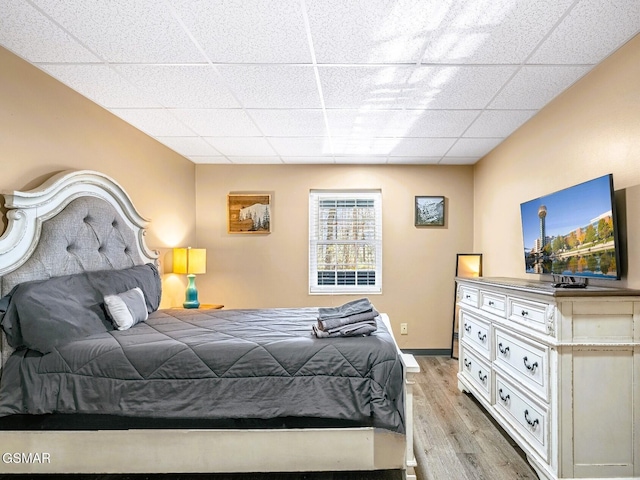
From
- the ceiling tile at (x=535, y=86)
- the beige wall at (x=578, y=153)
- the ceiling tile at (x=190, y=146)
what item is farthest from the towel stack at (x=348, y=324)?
the ceiling tile at (x=190, y=146)

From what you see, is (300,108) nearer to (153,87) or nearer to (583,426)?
(153,87)

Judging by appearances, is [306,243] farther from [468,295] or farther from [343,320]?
[343,320]

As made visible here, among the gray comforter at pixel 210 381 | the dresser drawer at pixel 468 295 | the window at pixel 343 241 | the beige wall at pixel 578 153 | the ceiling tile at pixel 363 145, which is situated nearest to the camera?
the gray comforter at pixel 210 381

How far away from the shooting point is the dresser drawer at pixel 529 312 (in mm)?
2129

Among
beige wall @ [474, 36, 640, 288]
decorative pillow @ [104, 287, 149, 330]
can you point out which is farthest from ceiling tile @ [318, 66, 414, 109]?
decorative pillow @ [104, 287, 149, 330]

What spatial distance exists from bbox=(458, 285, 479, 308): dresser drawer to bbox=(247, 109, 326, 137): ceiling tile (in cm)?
187

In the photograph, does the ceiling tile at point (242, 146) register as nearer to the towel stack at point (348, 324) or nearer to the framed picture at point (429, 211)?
the framed picture at point (429, 211)

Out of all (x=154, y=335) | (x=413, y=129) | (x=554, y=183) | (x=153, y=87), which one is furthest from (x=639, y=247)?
(x=153, y=87)

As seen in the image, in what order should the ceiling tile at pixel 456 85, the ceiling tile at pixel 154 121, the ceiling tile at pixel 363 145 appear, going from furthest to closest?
the ceiling tile at pixel 363 145
the ceiling tile at pixel 154 121
the ceiling tile at pixel 456 85

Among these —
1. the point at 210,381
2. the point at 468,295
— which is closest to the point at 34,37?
the point at 210,381

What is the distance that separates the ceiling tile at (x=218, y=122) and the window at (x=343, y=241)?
5.02ft

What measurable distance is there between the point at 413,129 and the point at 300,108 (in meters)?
1.08

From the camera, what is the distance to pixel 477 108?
2998 millimetres

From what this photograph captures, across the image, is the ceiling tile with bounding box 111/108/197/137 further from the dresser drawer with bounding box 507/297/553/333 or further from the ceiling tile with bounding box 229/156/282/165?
the dresser drawer with bounding box 507/297/553/333
